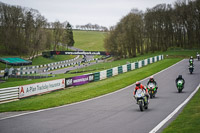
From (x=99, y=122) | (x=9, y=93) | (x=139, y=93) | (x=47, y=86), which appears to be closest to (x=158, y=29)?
(x=47, y=86)

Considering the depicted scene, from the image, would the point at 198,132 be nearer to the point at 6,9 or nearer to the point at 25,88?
the point at 25,88

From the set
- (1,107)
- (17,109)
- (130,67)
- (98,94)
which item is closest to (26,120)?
(17,109)

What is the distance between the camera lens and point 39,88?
24.9m

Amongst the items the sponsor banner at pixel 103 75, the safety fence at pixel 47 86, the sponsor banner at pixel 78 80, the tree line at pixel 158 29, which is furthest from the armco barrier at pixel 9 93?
the tree line at pixel 158 29

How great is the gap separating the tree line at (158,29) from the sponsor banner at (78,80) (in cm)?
4535

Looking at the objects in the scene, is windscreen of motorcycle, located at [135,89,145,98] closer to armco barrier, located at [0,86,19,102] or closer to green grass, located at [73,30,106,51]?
armco barrier, located at [0,86,19,102]

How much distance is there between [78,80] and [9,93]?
415 inches

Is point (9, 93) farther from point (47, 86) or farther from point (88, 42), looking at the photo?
point (88, 42)

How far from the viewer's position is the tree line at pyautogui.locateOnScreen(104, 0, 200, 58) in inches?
3105

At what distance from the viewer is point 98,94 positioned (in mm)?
23922

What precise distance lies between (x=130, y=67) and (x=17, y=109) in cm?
2907

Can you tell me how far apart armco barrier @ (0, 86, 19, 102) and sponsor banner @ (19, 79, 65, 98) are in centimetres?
47

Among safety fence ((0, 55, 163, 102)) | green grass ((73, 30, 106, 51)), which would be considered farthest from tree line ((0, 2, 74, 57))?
green grass ((73, 30, 106, 51))

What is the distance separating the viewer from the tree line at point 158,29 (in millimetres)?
78875
